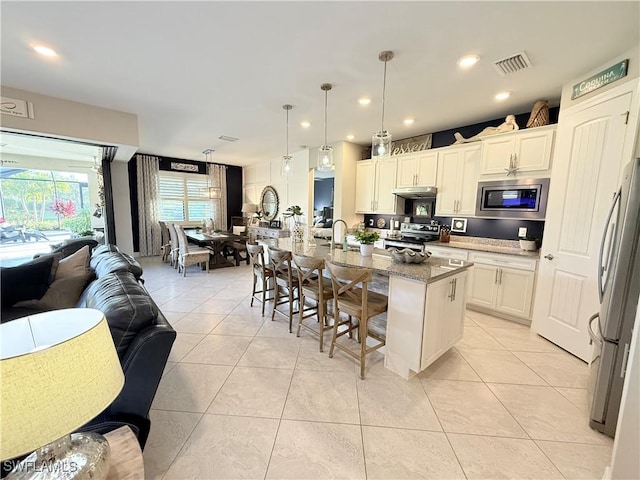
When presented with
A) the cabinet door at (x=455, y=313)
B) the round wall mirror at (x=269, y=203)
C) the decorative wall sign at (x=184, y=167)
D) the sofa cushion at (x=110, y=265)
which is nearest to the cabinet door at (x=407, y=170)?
the cabinet door at (x=455, y=313)

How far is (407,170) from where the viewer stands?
14.9 ft

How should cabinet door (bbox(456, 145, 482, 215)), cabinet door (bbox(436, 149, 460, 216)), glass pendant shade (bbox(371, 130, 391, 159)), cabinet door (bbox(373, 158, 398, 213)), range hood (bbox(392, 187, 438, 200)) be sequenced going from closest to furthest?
glass pendant shade (bbox(371, 130, 391, 159)), cabinet door (bbox(456, 145, 482, 215)), cabinet door (bbox(436, 149, 460, 216)), range hood (bbox(392, 187, 438, 200)), cabinet door (bbox(373, 158, 398, 213))

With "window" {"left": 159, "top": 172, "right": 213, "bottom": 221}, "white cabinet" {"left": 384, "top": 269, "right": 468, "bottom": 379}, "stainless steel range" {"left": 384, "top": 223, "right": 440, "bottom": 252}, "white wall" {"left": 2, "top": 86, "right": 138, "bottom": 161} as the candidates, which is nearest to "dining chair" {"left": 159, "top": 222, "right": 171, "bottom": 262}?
"window" {"left": 159, "top": 172, "right": 213, "bottom": 221}

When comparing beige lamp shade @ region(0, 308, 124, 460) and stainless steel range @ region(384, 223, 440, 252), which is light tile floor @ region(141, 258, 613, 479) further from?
stainless steel range @ region(384, 223, 440, 252)

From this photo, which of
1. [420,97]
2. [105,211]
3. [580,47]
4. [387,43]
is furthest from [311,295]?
[105,211]

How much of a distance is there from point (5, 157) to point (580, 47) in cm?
696

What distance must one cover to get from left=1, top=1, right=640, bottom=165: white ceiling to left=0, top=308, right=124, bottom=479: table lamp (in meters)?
2.03

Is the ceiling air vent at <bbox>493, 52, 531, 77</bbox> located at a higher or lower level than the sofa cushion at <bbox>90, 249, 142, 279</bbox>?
higher

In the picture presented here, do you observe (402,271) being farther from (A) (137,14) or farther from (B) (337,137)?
(B) (337,137)

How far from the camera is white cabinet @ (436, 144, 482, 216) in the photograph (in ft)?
12.5

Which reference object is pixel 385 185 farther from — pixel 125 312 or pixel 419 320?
pixel 125 312

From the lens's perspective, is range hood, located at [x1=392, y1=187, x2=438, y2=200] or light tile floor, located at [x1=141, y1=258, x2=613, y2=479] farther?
range hood, located at [x1=392, y1=187, x2=438, y2=200]

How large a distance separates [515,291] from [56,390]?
3.99m

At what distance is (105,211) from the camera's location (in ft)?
16.7
